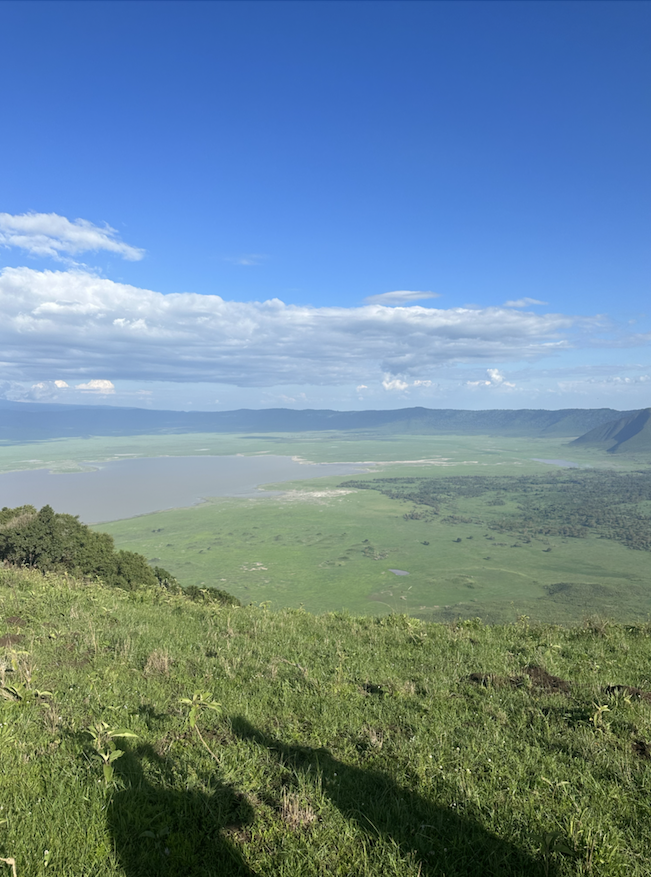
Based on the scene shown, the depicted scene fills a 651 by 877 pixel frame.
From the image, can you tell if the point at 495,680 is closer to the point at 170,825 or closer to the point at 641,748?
the point at 641,748

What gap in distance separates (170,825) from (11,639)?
254 inches

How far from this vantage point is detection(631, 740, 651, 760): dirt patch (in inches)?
205

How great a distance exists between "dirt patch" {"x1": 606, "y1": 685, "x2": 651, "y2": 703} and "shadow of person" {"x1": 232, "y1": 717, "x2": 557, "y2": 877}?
164 inches

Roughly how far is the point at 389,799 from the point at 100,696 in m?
4.29

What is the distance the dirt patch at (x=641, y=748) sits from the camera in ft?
17.1

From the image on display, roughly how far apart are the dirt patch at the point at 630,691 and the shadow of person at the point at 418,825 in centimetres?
418

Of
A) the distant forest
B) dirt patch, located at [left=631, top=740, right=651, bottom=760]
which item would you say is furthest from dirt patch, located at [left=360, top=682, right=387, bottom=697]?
the distant forest

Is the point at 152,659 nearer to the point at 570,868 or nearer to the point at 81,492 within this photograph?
the point at 570,868

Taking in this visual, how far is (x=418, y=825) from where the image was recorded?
13.0 feet

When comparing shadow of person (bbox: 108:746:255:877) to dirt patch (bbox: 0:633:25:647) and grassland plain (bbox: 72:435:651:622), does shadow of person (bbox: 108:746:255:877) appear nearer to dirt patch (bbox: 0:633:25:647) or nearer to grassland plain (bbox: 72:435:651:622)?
dirt patch (bbox: 0:633:25:647)

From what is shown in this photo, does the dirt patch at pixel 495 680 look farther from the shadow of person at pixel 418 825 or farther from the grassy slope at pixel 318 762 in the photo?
the shadow of person at pixel 418 825

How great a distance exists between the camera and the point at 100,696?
622cm

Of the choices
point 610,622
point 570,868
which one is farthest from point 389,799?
point 610,622

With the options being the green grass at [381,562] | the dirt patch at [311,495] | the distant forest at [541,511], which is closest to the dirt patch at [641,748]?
the green grass at [381,562]
